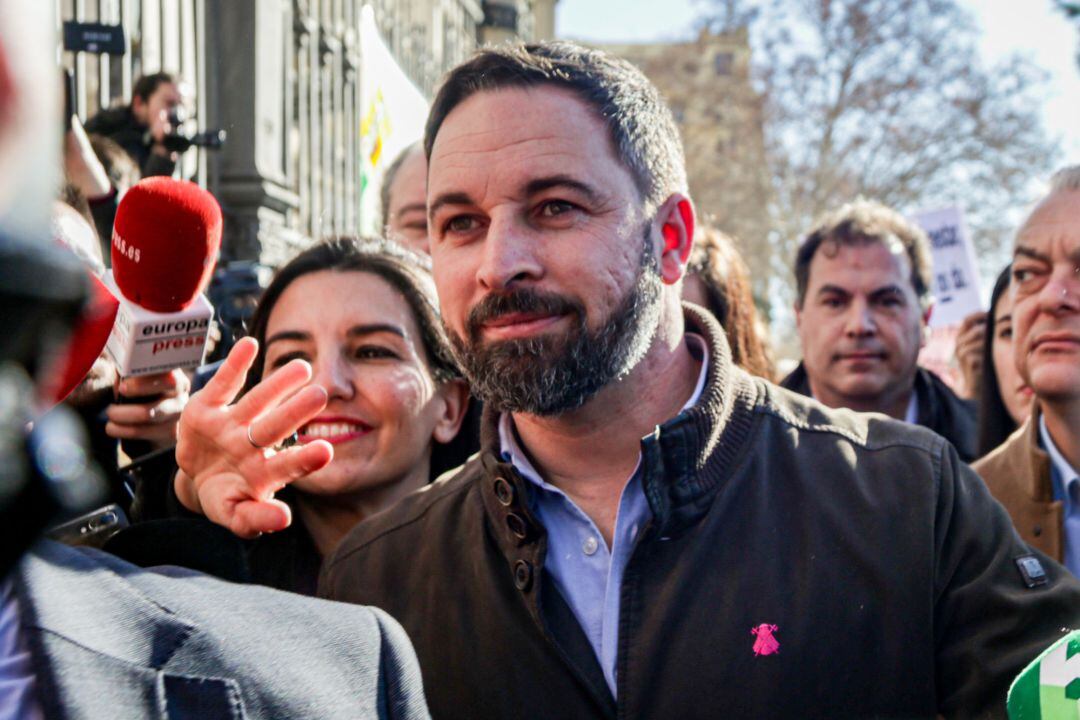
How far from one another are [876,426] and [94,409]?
1583mm

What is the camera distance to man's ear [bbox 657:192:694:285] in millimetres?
2506

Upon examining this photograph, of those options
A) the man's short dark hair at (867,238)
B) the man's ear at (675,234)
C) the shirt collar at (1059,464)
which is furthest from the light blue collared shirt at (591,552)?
the man's short dark hair at (867,238)

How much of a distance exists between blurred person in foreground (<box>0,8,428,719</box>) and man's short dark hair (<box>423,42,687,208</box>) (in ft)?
3.76

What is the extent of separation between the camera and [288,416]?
1932 mm

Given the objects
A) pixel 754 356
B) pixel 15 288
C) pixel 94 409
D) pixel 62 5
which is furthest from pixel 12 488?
pixel 62 5

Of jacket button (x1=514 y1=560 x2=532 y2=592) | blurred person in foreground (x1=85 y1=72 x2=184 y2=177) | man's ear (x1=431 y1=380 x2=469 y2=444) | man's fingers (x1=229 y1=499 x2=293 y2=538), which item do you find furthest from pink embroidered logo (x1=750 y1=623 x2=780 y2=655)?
blurred person in foreground (x1=85 y1=72 x2=184 y2=177)

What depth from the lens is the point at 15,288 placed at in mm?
767

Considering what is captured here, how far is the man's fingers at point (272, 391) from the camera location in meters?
1.94

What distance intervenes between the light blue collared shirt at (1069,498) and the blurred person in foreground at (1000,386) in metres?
0.89

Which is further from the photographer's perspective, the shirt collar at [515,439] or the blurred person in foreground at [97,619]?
the shirt collar at [515,439]

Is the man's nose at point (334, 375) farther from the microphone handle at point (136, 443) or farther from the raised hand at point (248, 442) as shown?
the raised hand at point (248, 442)

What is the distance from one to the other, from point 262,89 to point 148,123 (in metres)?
4.53

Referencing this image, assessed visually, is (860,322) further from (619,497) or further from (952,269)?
(952,269)

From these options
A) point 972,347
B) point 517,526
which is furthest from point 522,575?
point 972,347
